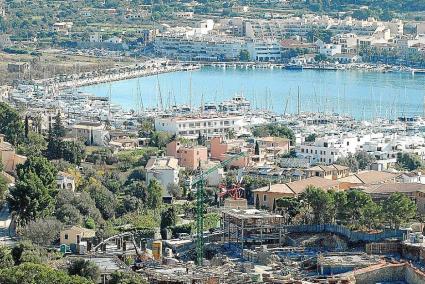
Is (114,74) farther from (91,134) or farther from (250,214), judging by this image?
(250,214)

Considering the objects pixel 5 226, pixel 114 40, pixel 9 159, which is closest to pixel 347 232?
pixel 5 226

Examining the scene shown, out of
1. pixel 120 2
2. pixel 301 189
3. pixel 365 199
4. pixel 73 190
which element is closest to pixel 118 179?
pixel 73 190

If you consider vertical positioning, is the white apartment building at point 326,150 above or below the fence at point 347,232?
below

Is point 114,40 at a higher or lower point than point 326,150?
lower

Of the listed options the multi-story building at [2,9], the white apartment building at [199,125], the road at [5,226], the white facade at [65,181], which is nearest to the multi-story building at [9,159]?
the white facade at [65,181]

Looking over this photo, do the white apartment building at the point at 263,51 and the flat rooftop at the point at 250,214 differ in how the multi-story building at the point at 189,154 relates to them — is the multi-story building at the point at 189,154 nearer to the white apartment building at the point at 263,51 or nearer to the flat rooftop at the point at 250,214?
the flat rooftop at the point at 250,214

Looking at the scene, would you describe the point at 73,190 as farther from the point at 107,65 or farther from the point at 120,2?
the point at 120,2
